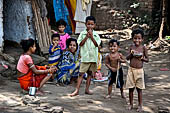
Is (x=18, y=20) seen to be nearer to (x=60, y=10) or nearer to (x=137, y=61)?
(x=60, y=10)

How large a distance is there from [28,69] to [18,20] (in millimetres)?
3246

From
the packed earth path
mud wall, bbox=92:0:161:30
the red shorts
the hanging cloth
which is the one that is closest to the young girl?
the red shorts

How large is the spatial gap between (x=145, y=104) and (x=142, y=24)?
8.97 metres

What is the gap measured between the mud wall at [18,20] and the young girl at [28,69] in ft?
9.38

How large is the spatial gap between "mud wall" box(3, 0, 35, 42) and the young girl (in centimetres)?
286

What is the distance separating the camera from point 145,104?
423cm

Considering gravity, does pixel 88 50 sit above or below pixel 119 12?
below

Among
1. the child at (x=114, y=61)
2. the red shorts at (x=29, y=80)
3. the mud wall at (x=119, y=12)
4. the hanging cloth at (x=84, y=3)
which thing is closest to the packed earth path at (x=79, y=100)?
the red shorts at (x=29, y=80)

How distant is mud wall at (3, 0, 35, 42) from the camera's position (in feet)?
23.0

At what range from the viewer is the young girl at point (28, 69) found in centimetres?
422

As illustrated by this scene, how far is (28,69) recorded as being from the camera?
169 inches

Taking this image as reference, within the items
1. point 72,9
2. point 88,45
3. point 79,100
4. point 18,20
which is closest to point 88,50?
point 88,45

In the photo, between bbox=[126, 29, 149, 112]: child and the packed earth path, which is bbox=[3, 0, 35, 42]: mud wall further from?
bbox=[126, 29, 149, 112]: child

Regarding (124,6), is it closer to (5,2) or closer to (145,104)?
(5,2)
